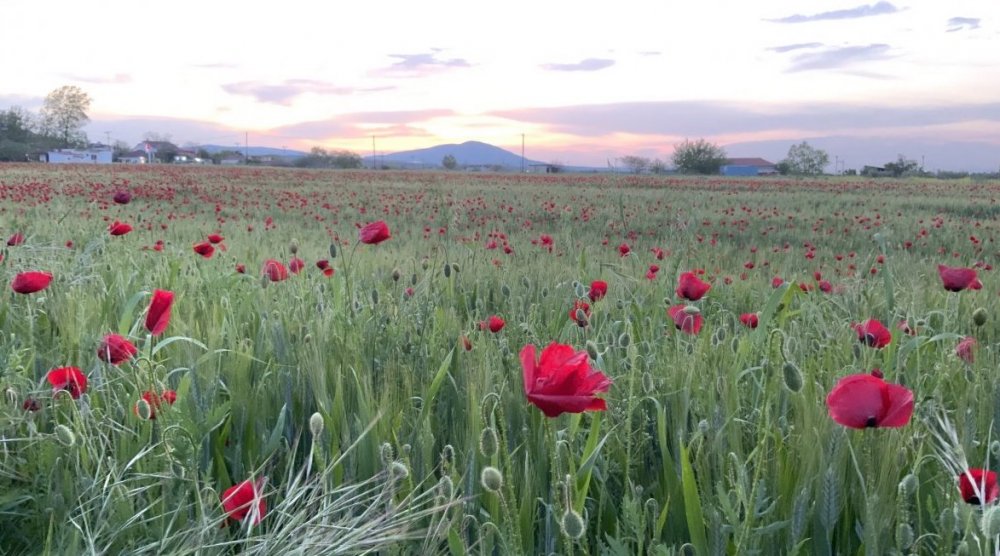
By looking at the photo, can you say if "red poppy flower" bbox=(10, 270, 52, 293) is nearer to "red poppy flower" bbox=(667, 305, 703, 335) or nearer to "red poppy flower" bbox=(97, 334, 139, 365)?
"red poppy flower" bbox=(97, 334, 139, 365)

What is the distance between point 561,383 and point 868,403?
373 millimetres

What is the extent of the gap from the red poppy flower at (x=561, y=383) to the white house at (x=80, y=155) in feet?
253

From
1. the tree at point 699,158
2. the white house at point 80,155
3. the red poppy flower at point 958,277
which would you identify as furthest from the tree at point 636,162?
the red poppy flower at point 958,277

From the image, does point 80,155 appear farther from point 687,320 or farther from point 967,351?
point 967,351

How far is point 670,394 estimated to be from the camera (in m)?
1.66

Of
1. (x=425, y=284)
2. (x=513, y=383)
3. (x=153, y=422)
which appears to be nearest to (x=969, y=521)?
(x=513, y=383)

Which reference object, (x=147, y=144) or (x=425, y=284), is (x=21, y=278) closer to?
(x=425, y=284)

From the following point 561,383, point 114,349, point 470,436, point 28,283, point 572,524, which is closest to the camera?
point 572,524

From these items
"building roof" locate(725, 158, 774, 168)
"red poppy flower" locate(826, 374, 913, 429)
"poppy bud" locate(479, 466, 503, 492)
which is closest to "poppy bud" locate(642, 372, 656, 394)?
"red poppy flower" locate(826, 374, 913, 429)

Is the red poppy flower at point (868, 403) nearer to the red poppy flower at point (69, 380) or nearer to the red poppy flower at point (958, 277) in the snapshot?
the red poppy flower at point (69, 380)

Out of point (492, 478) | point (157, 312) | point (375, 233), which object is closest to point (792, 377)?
point (492, 478)

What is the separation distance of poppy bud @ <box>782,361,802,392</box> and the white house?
7704cm

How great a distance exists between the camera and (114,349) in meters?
1.49

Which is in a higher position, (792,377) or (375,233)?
(375,233)
